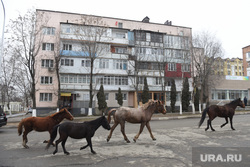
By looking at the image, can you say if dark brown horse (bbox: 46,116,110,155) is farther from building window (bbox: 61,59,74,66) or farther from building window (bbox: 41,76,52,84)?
building window (bbox: 41,76,52,84)

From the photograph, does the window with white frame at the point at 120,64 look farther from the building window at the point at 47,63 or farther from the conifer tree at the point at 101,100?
the building window at the point at 47,63

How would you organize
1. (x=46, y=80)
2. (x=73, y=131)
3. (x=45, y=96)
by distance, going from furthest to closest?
(x=46, y=80), (x=45, y=96), (x=73, y=131)

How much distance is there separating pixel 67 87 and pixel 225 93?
119 feet

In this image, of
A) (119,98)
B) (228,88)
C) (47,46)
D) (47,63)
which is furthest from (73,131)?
(228,88)

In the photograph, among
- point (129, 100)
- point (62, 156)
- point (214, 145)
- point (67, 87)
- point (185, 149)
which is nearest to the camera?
point (62, 156)

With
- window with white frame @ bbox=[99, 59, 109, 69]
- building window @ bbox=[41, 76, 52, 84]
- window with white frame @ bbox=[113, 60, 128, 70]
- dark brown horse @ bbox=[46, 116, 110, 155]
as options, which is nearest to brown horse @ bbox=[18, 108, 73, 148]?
dark brown horse @ bbox=[46, 116, 110, 155]

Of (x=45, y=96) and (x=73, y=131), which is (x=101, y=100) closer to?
(x=45, y=96)

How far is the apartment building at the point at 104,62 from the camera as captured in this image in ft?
97.0

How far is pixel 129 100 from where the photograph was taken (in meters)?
34.4

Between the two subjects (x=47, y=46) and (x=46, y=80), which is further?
(x=47, y=46)

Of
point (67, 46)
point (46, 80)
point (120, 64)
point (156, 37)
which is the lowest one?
point (46, 80)

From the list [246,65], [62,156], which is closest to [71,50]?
[62,156]

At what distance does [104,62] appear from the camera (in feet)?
105

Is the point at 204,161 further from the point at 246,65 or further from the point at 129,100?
the point at 246,65
